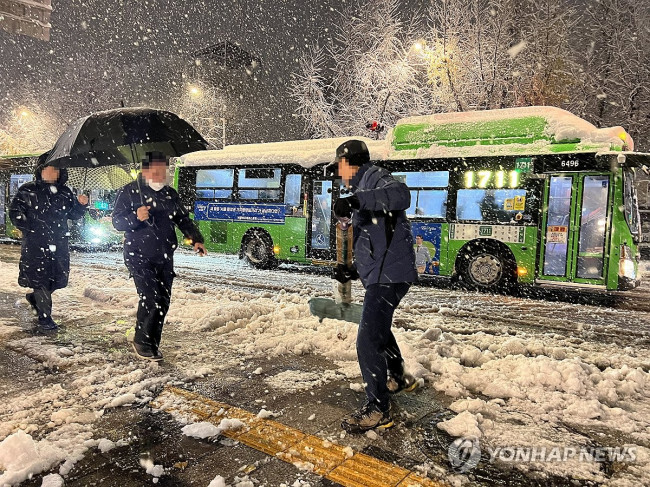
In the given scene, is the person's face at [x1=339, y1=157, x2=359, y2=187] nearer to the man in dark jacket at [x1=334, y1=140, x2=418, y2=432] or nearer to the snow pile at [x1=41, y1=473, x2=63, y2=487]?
the man in dark jacket at [x1=334, y1=140, x2=418, y2=432]

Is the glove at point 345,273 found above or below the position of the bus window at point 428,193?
below

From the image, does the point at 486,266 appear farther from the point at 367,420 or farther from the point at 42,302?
the point at 42,302

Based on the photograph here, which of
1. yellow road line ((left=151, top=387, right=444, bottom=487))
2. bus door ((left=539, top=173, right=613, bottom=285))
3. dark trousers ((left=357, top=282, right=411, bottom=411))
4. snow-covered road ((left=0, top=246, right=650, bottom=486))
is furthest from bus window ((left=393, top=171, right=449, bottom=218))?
yellow road line ((left=151, top=387, right=444, bottom=487))

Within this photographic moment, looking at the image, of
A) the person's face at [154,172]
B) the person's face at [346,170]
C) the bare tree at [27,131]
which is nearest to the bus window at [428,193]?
the person's face at [154,172]

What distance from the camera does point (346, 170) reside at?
11.6 feet

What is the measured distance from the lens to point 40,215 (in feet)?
18.5

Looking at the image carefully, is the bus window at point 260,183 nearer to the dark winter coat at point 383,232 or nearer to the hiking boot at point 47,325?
the hiking boot at point 47,325

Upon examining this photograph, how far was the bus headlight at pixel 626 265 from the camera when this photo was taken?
955cm

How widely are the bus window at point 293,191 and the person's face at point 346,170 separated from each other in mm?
10005

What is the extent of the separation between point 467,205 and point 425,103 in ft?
52.3

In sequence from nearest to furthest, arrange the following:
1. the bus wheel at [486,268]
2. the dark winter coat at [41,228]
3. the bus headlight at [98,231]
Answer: the dark winter coat at [41,228] → the bus wheel at [486,268] → the bus headlight at [98,231]

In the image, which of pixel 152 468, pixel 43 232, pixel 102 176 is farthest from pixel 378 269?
pixel 102 176

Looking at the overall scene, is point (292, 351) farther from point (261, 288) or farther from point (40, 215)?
point (261, 288)

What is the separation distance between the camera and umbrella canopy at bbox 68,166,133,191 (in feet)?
46.4
